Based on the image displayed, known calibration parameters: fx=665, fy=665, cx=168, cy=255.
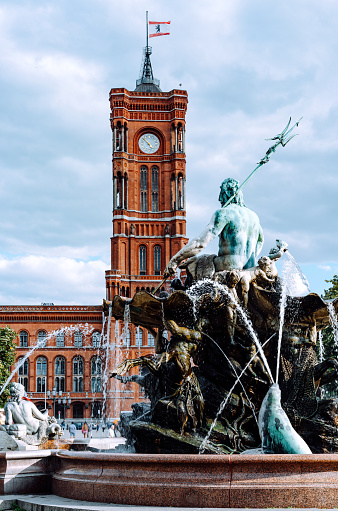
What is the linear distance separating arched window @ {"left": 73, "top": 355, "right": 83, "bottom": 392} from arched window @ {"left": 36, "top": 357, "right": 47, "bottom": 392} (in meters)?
2.96

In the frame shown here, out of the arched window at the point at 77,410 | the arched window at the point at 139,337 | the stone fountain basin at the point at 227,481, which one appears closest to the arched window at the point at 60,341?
the arched window at the point at 77,410

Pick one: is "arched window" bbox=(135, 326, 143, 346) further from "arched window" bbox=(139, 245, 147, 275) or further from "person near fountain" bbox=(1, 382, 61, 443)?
"person near fountain" bbox=(1, 382, 61, 443)

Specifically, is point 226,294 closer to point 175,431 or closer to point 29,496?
point 175,431

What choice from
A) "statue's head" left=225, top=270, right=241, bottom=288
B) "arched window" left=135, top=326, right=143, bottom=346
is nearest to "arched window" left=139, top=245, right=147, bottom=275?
"arched window" left=135, top=326, right=143, bottom=346

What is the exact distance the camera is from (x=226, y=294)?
8812 mm

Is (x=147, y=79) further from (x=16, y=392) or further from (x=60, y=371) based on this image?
(x=16, y=392)

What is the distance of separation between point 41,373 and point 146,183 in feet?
78.9

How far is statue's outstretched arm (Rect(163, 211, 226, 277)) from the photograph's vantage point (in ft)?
29.4

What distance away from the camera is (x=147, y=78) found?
277 feet

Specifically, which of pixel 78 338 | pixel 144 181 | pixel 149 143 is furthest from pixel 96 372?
pixel 149 143

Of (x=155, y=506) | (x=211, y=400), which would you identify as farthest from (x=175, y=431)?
(x=155, y=506)

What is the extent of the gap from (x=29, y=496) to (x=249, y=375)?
3173 millimetres

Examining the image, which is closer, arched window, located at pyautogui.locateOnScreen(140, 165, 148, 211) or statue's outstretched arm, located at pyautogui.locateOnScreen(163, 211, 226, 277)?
statue's outstretched arm, located at pyautogui.locateOnScreen(163, 211, 226, 277)

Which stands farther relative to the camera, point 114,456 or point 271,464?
Result: point 114,456
